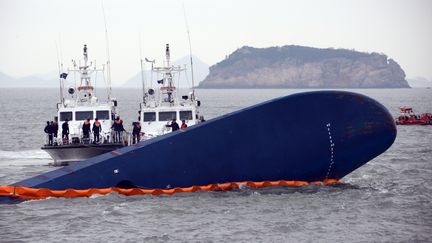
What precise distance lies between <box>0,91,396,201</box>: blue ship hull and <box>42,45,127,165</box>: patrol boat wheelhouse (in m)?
9.40

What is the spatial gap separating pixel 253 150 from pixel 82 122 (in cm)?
1435

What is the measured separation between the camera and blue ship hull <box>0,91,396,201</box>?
881 inches

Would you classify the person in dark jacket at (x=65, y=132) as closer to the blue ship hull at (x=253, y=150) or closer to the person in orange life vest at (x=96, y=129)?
the person in orange life vest at (x=96, y=129)

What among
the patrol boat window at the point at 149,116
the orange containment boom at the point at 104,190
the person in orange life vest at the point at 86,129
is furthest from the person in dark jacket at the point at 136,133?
the orange containment boom at the point at 104,190

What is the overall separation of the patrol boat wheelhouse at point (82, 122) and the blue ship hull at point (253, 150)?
9.40 meters

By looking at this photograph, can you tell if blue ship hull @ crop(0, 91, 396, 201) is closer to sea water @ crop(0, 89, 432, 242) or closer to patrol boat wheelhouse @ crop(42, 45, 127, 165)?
sea water @ crop(0, 89, 432, 242)

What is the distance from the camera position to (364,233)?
18.5m

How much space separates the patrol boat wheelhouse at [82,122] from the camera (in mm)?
32406

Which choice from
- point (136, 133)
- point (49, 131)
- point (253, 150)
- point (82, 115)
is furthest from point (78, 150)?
point (253, 150)

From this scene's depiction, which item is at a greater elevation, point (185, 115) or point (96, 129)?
point (185, 115)

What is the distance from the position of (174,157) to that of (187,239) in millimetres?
5149

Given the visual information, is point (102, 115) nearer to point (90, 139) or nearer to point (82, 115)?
point (82, 115)

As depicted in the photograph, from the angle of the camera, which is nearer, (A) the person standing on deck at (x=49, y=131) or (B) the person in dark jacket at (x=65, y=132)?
(B) the person in dark jacket at (x=65, y=132)

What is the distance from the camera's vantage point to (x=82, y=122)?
34.3 metres
